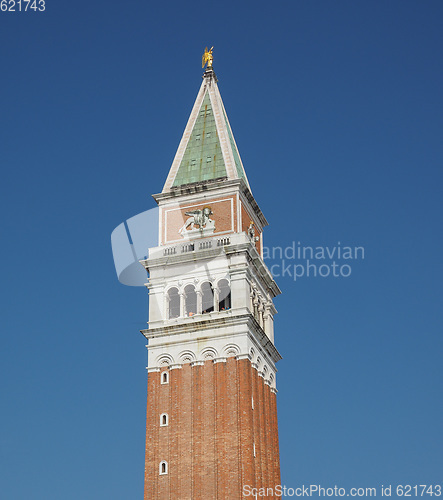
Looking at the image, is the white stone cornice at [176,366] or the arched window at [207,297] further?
the arched window at [207,297]

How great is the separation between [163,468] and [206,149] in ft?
88.4

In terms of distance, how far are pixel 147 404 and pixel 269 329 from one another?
1247 centimetres

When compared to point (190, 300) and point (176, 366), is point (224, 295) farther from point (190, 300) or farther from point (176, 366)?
point (176, 366)

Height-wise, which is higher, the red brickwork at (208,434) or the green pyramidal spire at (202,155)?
the green pyramidal spire at (202,155)

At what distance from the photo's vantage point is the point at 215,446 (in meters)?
57.4

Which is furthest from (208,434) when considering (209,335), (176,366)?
(209,335)

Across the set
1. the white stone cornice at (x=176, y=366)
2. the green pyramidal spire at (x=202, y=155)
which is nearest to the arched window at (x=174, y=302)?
the white stone cornice at (x=176, y=366)

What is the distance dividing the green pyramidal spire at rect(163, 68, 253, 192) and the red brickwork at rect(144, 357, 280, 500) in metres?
16.6

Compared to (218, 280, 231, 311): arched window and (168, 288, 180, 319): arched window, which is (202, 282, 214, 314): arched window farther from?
(168, 288, 180, 319): arched window

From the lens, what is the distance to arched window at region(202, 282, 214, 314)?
63812 mm

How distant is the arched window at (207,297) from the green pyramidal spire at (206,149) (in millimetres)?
9531

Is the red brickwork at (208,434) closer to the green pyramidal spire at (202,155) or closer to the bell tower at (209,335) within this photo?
the bell tower at (209,335)

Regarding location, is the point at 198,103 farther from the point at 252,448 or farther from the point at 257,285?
the point at 252,448

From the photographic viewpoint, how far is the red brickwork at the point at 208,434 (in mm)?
56469
